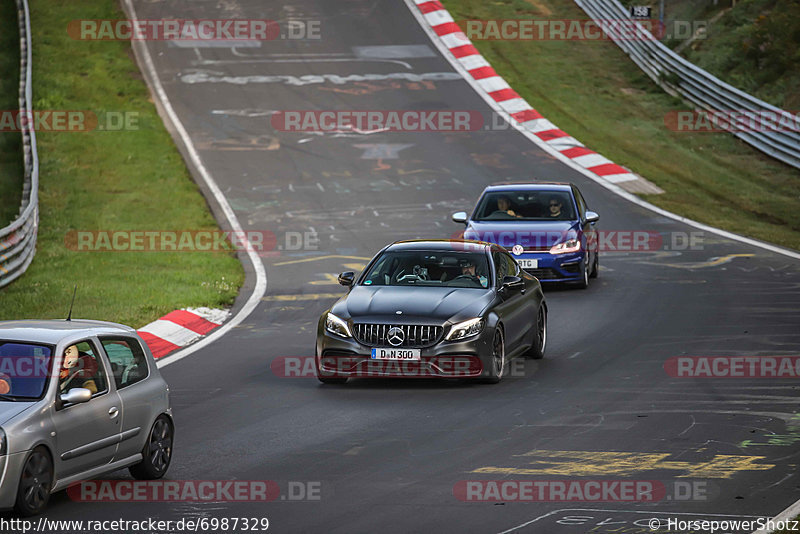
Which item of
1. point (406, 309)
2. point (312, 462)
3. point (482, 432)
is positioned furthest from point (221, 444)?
point (406, 309)

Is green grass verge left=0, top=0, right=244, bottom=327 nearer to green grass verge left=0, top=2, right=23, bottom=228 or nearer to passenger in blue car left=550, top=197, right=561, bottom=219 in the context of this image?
green grass verge left=0, top=2, right=23, bottom=228

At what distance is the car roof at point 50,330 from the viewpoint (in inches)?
350

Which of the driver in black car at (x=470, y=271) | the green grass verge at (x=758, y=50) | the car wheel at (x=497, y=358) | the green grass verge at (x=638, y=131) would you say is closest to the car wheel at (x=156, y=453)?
the car wheel at (x=497, y=358)

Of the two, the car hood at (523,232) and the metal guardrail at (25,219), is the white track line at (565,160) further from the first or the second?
the metal guardrail at (25,219)

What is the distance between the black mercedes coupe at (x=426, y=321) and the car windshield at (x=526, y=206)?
6.89 m

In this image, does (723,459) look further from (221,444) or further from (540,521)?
(221,444)

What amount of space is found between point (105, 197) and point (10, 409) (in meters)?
21.0

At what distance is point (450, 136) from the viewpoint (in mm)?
34969

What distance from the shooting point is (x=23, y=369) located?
8648 mm

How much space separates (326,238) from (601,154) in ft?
36.0

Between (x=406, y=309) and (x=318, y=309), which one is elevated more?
(x=406, y=309)

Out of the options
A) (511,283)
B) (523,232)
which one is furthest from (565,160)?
(511,283)

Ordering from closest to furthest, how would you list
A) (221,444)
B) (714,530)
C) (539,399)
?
(714,530) → (221,444) → (539,399)

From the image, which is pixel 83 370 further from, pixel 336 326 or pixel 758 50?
pixel 758 50
